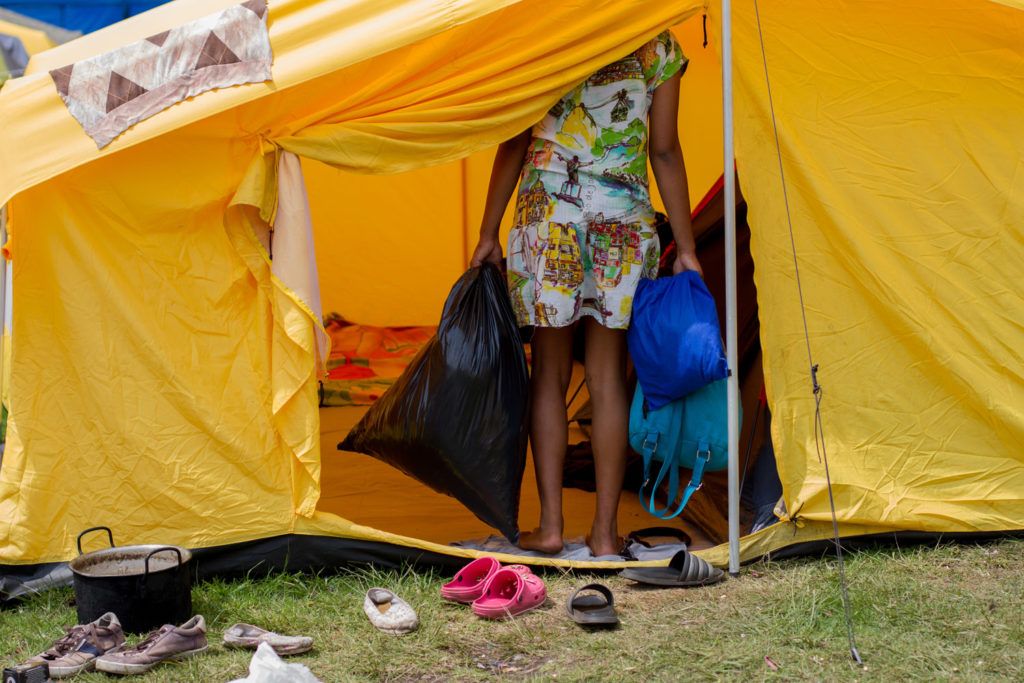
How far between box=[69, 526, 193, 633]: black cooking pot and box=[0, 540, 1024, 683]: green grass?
0.33ft

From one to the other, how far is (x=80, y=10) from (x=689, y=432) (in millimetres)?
2908

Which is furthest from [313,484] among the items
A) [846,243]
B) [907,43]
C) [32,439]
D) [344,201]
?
[344,201]

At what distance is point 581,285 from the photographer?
9.52ft

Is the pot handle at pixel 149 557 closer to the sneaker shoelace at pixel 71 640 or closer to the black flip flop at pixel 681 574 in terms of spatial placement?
the sneaker shoelace at pixel 71 640

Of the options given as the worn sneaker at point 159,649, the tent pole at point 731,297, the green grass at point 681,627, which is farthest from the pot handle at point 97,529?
the tent pole at point 731,297

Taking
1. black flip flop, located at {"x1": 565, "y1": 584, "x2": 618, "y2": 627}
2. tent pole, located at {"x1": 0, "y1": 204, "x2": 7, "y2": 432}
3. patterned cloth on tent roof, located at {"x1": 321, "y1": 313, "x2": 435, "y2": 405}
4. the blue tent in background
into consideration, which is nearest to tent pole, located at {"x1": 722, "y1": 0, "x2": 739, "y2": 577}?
black flip flop, located at {"x1": 565, "y1": 584, "x2": 618, "y2": 627}

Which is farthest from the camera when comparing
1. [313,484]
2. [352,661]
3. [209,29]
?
[313,484]

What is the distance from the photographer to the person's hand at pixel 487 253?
2.98 metres

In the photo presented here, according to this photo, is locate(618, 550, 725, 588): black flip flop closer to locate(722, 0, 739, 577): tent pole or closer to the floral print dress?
locate(722, 0, 739, 577): tent pole

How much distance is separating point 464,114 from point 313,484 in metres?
0.95

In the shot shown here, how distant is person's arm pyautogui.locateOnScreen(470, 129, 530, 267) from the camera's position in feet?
9.83

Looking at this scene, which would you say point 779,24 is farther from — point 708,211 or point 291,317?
point 291,317

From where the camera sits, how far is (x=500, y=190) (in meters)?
3.02

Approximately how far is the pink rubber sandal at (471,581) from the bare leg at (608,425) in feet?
1.13
